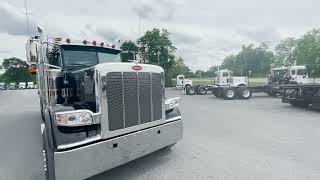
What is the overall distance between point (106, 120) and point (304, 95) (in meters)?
10.9

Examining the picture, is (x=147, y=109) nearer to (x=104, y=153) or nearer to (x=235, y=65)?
(x=104, y=153)

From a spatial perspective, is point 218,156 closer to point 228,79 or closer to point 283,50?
point 228,79

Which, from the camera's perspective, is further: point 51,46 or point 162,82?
point 51,46

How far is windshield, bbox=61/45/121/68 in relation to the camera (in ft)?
16.3

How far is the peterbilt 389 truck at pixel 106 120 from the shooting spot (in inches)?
109

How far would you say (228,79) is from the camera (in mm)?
19625

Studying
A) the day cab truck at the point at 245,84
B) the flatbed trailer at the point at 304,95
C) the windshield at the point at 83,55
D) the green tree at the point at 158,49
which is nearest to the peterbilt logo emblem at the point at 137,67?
the windshield at the point at 83,55

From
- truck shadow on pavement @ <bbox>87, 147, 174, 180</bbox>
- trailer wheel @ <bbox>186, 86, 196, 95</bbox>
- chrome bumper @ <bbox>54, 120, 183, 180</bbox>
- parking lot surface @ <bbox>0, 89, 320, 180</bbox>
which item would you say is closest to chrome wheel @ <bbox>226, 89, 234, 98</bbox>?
trailer wheel @ <bbox>186, 86, 196, 95</bbox>

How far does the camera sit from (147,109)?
3.64 metres

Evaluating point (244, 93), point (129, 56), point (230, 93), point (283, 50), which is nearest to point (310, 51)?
point (283, 50)

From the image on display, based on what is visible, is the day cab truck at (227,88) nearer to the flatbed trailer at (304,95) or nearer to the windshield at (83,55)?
the flatbed trailer at (304,95)

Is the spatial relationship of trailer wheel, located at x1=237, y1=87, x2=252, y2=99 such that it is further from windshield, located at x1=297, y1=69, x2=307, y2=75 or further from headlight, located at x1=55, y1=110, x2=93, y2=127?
headlight, located at x1=55, y1=110, x2=93, y2=127

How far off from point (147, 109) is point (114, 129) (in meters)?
0.70

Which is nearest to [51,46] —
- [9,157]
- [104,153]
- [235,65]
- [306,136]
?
[9,157]
